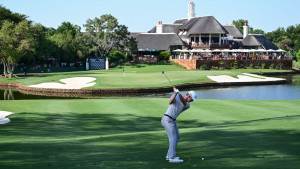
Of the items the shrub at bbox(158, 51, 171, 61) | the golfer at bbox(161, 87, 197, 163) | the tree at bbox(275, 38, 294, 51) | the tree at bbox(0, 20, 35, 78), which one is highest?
the tree at bbox(275, 38, 294, 51)

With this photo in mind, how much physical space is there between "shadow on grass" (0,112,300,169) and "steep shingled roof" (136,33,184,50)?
68.1m

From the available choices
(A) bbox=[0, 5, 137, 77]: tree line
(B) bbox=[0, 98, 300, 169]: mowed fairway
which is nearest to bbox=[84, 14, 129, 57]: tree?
(A) bbox=[0, 5, 137, 77]: tree line

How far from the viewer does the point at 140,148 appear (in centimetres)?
1148

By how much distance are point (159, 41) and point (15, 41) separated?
1587 inches

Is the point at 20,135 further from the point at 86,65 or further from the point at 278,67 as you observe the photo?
the point at 278,67

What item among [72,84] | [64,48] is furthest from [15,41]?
[64,48]

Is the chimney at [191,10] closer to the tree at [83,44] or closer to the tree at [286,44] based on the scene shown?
the tree at [286,44]

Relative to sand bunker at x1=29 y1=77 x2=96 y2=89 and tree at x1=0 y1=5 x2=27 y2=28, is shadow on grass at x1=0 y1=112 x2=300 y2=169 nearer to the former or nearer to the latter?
sand bunker at x1=29 y1=77 x2=96 y2=89

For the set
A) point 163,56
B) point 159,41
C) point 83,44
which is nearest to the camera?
point 83,44

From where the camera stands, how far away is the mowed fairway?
9.68m

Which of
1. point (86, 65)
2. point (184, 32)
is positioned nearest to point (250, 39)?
point (184, 32)

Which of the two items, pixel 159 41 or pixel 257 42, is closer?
pixel 159 41

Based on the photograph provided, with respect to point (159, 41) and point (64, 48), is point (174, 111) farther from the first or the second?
point (159, 41)

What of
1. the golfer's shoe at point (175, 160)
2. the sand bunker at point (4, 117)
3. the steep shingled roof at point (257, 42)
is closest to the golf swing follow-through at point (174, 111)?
the golfer's shoe at point (175, 160)
